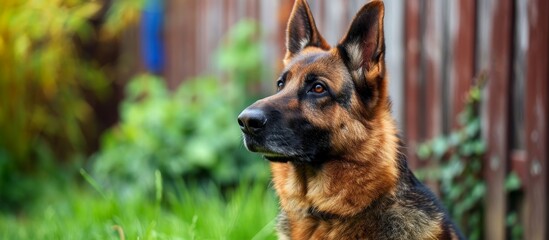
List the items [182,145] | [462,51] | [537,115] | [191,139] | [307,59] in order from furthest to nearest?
1. [191,139]
2. [182,145]
3. [462,51]
4. [537,115]
5. [307,59]

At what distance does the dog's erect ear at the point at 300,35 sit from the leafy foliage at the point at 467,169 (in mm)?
1179

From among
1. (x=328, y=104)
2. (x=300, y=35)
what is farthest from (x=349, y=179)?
(x=300, y=35)

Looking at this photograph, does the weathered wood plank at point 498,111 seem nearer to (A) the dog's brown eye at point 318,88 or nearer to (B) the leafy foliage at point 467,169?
(B) the leafy foliage at point 467,169

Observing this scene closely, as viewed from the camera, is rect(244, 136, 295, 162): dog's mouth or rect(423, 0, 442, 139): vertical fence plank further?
rect(423, 0, 442, 139): vertical fence plank

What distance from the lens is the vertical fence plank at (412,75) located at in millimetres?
4473

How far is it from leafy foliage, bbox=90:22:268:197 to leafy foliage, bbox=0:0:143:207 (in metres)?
0.78

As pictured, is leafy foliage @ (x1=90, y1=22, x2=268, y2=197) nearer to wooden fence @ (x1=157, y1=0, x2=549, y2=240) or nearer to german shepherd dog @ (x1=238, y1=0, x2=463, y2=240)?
wooden fence @ (x1=157, y1=0, x2=549, y2=240)

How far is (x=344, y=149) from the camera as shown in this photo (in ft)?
9.25

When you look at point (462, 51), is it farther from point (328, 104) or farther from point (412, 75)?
point (328, 104)

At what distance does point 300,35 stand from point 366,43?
47 centimetres

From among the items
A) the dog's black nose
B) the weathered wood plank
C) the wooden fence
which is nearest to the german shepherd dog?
the dog's black nose

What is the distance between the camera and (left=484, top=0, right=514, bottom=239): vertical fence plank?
3721mm

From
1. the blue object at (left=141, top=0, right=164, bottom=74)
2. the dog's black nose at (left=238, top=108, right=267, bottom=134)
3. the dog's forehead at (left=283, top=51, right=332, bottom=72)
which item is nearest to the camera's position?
the dog's black nose at (left=238, top=108, right=267, bottom=134)

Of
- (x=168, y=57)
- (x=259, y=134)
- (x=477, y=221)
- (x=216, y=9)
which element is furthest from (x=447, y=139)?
(x=168, y=57)
